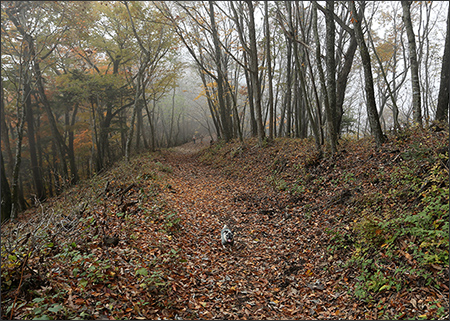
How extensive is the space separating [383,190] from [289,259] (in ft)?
8.38

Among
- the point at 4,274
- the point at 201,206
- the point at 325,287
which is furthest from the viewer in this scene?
the point at 201,206

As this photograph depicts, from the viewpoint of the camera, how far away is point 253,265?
4883 mm

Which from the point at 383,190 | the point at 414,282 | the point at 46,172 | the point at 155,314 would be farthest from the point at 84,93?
the point at 414,282

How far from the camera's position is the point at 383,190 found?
5227 millimetres

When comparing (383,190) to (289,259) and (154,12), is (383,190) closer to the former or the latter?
(289,259)

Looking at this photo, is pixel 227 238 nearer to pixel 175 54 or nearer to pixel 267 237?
pixel 267 237

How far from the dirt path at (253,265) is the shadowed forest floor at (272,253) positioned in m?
0.02

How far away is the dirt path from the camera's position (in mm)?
3662

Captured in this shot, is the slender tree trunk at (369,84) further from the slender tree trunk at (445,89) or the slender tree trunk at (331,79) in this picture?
the slender tree trunk at (445,89)

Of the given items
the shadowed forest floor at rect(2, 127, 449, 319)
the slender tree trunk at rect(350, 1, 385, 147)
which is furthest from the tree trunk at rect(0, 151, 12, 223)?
the slender tree trunk at rect(350, 1, 385, 147)

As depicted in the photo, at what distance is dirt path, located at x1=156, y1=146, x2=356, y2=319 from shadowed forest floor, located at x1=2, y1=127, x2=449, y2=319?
0.02 metres

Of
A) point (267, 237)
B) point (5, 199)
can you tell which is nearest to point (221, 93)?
point (267, 237)

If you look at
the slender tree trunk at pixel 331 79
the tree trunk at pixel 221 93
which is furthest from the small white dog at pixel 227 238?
the tree trunk at pixel 221 93

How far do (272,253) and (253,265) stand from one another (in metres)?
0.60
